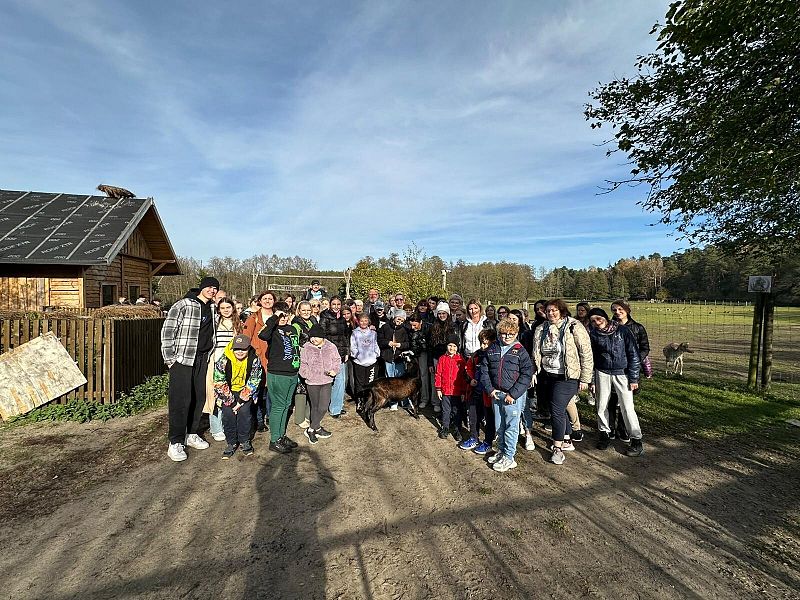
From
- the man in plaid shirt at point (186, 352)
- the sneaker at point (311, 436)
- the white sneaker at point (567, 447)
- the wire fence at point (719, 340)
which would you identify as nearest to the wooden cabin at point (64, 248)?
the man in plaid shirt at point (186, 352)

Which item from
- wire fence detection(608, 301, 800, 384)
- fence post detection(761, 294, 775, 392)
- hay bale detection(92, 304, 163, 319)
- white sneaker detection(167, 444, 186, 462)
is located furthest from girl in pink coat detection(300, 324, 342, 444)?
wire fence detection(608, 301, 800, 384)

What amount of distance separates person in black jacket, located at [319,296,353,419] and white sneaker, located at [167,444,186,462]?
216cm

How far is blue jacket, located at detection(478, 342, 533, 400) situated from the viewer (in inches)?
164

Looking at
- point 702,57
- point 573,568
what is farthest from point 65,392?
point 702,57

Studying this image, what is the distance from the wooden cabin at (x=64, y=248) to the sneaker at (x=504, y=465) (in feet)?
35.2

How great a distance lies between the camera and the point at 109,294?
12.3 m

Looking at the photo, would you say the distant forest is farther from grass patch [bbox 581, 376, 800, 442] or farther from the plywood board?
the plywood board

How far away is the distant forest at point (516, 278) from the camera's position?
1852 centimetres

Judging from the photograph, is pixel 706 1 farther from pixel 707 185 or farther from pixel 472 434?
pixel 472 434

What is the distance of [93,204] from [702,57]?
16073mm

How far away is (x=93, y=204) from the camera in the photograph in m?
12.6

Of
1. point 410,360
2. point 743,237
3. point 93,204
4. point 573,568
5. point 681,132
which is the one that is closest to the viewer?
point 573,568

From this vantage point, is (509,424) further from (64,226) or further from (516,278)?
(516,278)

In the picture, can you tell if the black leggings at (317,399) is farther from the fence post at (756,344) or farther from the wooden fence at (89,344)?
the fence post at (756,344)
